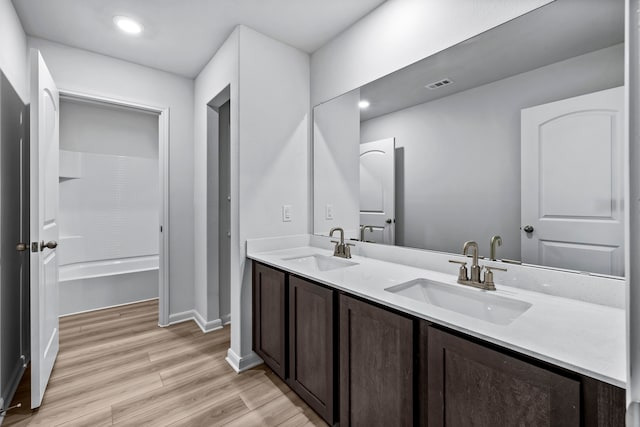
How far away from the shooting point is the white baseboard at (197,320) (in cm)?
274

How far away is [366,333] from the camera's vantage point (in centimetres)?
122

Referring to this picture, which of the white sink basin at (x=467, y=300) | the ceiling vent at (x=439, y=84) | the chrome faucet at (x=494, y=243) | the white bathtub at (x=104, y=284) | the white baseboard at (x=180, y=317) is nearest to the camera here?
the white sink basin at (x=467, y=300)

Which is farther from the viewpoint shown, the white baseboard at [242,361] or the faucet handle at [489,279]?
the white baseboard at [242,361]

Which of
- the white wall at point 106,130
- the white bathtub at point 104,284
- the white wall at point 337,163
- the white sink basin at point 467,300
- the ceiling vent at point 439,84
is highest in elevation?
the white wall at point 106,130

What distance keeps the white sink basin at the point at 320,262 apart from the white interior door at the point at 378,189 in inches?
10.5

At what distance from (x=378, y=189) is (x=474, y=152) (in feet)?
2.08

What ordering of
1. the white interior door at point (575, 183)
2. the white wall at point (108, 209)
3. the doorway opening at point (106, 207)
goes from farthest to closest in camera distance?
Answer: the white wall at point (108, 209) < the doorway opening at point (106, 207) < the white interior door at point (575, 183)

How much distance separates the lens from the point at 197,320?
2922 mm

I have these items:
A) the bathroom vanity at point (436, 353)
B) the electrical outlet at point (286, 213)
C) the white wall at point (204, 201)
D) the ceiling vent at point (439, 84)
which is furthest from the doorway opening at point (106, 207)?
the ceiling vent at point (439, 84)

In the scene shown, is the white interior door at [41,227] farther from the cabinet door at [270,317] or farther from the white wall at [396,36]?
the white wall at [396,36]

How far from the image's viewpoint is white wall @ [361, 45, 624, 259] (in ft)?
3.89

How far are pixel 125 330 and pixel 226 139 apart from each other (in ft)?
6.46

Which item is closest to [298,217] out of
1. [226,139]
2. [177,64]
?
[226,139]

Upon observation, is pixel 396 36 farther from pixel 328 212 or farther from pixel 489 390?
pixel 489 390
